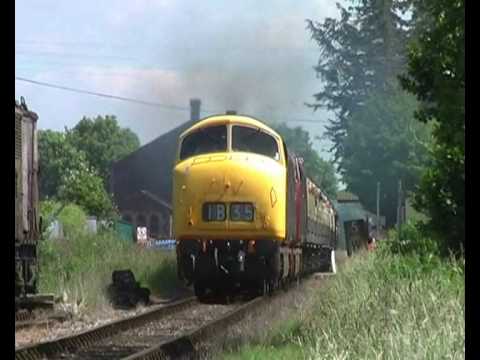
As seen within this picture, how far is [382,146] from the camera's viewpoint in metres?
27.7

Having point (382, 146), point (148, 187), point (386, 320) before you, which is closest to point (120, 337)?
point (386, 320)

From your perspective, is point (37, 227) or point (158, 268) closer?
point (37, 227)

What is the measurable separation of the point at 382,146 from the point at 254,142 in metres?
10.7

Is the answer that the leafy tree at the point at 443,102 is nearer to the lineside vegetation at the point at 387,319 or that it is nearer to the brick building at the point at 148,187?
the lineside vegetation at the point at 387,319

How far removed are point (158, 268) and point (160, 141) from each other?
136 feet

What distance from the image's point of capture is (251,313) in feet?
52.5

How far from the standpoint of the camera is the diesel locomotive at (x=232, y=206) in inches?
653

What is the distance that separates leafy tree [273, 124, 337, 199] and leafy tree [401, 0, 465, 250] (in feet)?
37.2

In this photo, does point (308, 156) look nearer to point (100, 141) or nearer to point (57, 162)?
point (57, 162)

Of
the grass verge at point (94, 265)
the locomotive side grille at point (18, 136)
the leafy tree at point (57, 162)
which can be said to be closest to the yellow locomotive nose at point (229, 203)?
the locomotive side grille at point (18, 136)

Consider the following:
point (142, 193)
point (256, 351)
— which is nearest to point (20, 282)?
point (256, 351)

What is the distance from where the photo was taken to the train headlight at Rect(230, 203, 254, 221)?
1673cm

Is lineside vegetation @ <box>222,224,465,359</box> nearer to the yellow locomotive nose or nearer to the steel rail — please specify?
the steel rail
